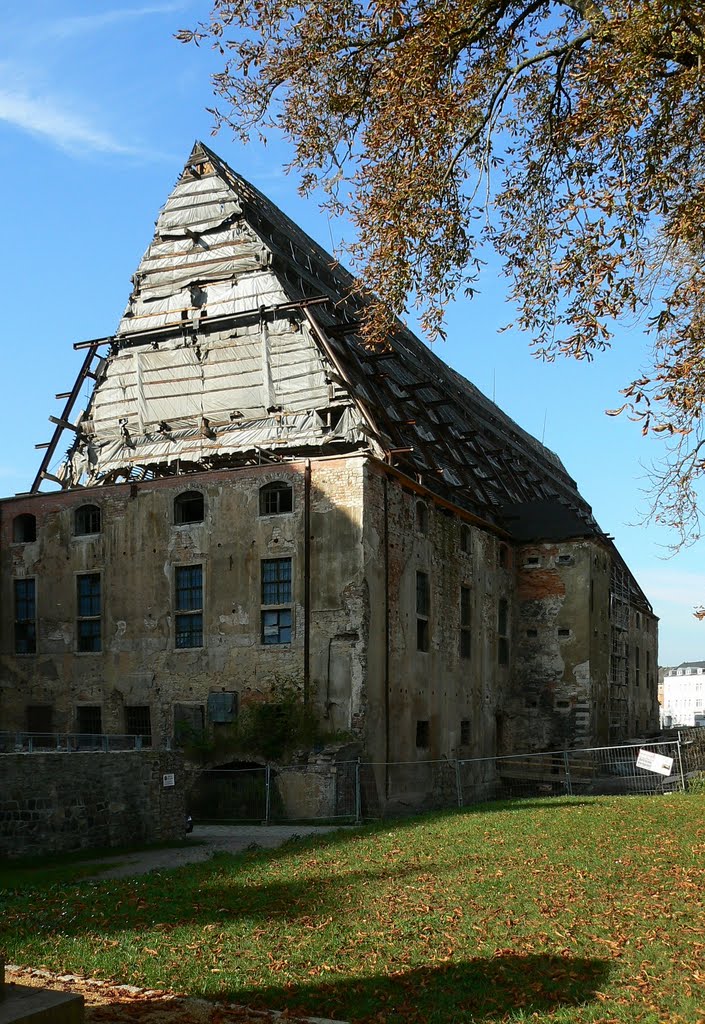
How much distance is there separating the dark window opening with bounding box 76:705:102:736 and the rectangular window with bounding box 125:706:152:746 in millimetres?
942

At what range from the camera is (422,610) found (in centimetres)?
2852

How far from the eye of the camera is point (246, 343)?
29312mm

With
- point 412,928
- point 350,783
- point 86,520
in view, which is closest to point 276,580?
point 350,783

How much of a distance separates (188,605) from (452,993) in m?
19.3

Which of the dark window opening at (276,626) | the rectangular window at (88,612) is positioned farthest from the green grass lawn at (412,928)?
the rectangular window at (88,612)

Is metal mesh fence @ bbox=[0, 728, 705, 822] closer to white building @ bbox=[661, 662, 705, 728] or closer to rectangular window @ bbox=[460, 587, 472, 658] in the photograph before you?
rectangular window @ bbox=[460, 587, 472, 658]

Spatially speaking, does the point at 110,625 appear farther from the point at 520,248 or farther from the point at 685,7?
the point at 685,7

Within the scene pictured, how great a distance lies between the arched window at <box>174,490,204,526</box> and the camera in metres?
27.4

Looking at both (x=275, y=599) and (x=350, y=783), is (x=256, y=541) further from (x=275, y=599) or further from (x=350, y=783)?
(x=350, y=783)

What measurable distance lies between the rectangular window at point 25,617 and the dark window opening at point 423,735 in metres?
11.1

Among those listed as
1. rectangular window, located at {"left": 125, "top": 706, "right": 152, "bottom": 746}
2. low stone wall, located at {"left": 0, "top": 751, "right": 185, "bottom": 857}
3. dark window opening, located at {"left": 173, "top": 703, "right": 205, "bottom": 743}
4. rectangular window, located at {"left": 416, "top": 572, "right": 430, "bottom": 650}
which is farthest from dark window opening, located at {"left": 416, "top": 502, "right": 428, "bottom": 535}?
low stone wall, located at {"left": 0, "top": 751, "right": 185, "bottom": 857}

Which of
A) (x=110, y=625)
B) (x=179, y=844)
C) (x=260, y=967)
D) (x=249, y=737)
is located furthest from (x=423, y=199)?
(x=110, y=625)

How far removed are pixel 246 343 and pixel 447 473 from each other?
7784mm

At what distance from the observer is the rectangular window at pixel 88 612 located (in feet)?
92.1
